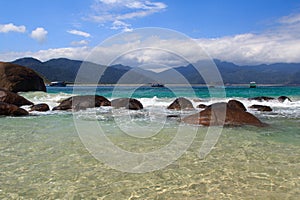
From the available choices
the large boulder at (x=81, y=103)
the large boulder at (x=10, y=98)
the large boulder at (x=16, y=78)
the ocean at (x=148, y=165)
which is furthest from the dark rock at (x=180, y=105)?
the large boulder at (x=16, y=78)

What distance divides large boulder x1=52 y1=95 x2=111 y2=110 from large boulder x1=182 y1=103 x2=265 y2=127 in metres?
8.00

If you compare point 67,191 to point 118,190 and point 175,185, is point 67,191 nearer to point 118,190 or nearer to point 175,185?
point 118,190

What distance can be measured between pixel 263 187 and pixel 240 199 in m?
0.58

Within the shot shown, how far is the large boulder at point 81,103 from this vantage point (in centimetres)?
1535

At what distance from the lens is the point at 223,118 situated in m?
9.39

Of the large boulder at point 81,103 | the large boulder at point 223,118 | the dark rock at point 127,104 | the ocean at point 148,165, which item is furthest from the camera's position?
the dark rock at point 127,104

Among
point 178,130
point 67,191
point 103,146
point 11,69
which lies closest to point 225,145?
point 178,130

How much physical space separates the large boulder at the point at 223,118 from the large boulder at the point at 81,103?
800 centimetres

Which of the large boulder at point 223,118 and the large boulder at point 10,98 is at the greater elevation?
the large boulder at point 10,98

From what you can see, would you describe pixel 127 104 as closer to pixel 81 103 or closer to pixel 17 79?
pixel 81 103

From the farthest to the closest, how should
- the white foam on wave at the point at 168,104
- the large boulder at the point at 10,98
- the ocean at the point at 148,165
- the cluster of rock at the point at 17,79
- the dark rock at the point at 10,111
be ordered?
the cluster of rock at the point at 17,79 < the large boulder at the point at 10,98 < the white foam on wave at the point at 168,104 < the dark rock at the point at 10,111 < the ocean at the point at 148,165

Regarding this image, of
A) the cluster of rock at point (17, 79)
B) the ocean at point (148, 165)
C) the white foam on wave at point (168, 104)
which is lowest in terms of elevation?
the ocean at point (148, 165)

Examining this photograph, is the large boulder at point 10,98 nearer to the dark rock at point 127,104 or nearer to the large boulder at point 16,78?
the dark rock at point 127,104

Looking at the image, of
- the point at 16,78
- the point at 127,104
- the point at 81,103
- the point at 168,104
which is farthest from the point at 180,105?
the point at 16,78
